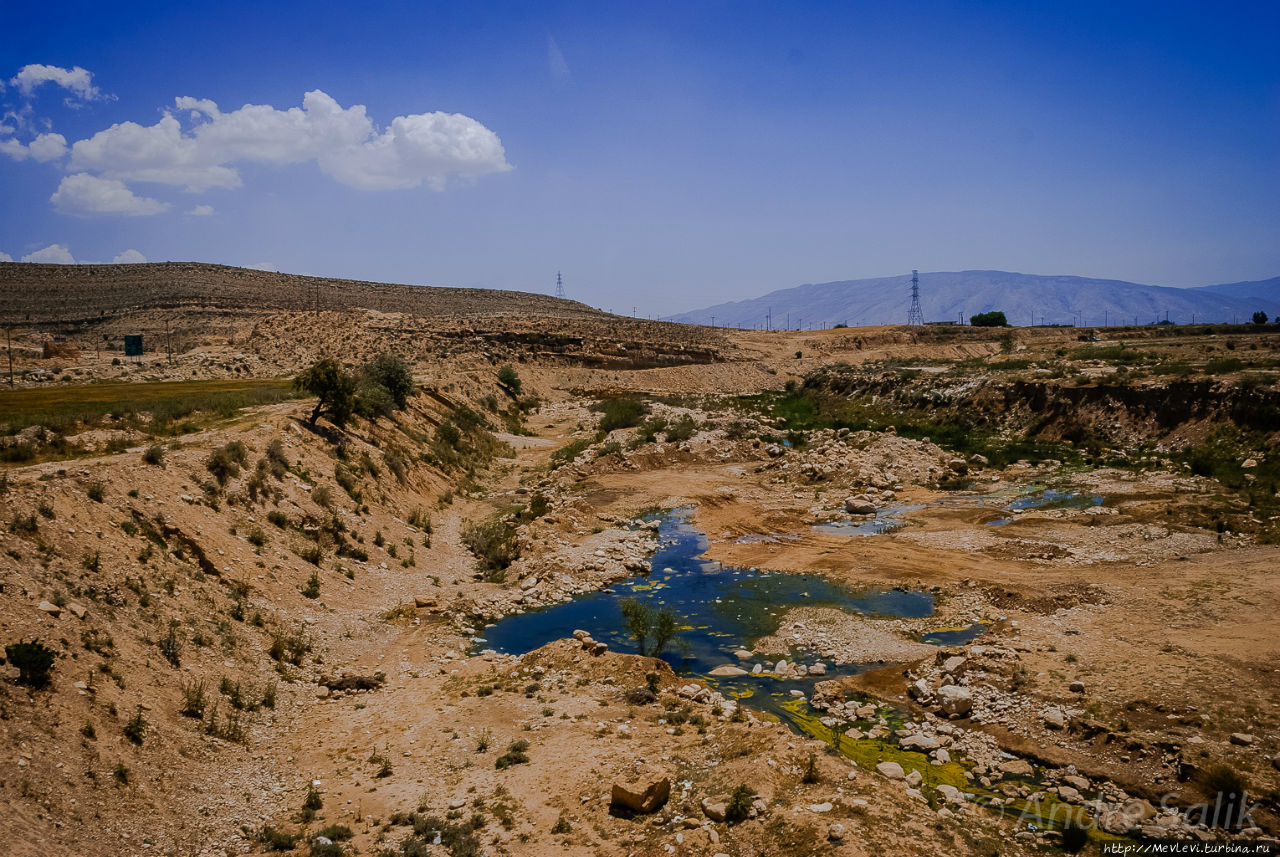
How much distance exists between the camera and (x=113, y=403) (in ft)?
77.2

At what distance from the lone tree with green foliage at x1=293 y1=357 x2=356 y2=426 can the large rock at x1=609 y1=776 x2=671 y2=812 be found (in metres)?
19.5

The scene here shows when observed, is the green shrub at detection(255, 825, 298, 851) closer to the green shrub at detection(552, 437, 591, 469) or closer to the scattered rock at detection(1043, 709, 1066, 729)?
the scattered rock at detection(1043, 709, 1066, 729)

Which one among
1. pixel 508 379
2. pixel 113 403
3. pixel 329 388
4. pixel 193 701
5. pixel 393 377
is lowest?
pixel 193 701

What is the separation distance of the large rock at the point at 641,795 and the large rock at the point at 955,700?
18.7ft

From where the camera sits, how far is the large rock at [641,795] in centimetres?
959

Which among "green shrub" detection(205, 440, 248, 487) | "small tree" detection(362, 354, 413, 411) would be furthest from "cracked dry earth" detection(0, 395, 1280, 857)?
"small tree" detection(362, 354, 413, 411)

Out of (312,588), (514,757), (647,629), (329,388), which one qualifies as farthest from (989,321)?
(514,757)

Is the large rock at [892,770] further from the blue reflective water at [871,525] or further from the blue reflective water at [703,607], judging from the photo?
the blue reflective water at [871,525]

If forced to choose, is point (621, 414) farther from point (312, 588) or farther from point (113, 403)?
point (312, 588)

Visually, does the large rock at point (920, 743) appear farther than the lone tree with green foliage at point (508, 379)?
No

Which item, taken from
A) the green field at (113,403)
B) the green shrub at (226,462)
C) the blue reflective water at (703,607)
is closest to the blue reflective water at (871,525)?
the blue reflective water at (703,607)

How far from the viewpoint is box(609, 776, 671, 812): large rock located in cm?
959

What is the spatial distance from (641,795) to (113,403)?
23.0 m

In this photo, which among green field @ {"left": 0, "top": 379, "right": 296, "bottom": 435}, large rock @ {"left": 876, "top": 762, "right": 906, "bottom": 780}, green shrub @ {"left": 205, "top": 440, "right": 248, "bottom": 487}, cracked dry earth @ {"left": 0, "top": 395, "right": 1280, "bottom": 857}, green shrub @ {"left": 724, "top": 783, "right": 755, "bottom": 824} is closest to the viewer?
cracked dry earth @ {"left": 0, "top": 395, "right": 1280, "bottom": 857}
